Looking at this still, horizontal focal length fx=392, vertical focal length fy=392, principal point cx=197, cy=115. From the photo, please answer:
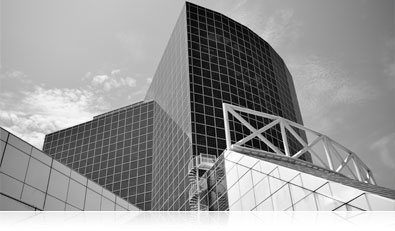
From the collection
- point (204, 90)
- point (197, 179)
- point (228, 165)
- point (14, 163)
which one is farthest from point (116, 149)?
point (14, 163)

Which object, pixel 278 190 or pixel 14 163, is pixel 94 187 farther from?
pixel 278 190

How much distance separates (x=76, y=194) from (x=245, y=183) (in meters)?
13.9

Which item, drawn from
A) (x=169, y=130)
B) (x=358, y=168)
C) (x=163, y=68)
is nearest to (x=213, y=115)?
(x=169, y=130)

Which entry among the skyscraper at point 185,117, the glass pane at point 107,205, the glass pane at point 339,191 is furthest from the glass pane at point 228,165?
the glass pane at point 339,191

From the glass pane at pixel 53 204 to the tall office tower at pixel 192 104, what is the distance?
23.9 m

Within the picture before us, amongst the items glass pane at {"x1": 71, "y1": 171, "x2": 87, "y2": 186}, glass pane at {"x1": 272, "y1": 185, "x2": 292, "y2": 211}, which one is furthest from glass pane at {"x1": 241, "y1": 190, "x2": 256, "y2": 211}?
glass pane at {"x1": 71, "y1": 171, "x2": 87, "y2": 186}

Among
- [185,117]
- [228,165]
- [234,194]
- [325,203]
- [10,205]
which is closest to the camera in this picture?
[325,203]

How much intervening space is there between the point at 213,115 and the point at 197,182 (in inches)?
534

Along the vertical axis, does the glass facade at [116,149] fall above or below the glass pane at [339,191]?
above

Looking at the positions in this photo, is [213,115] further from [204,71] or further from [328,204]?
[328,204]

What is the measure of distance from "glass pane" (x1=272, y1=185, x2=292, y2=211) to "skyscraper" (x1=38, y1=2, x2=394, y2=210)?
815 inches

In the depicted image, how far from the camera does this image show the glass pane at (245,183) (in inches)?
1290

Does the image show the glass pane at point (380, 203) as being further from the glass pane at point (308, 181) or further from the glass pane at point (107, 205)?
the glass pane at point (107, 205)

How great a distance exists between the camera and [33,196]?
25984 millimetres
